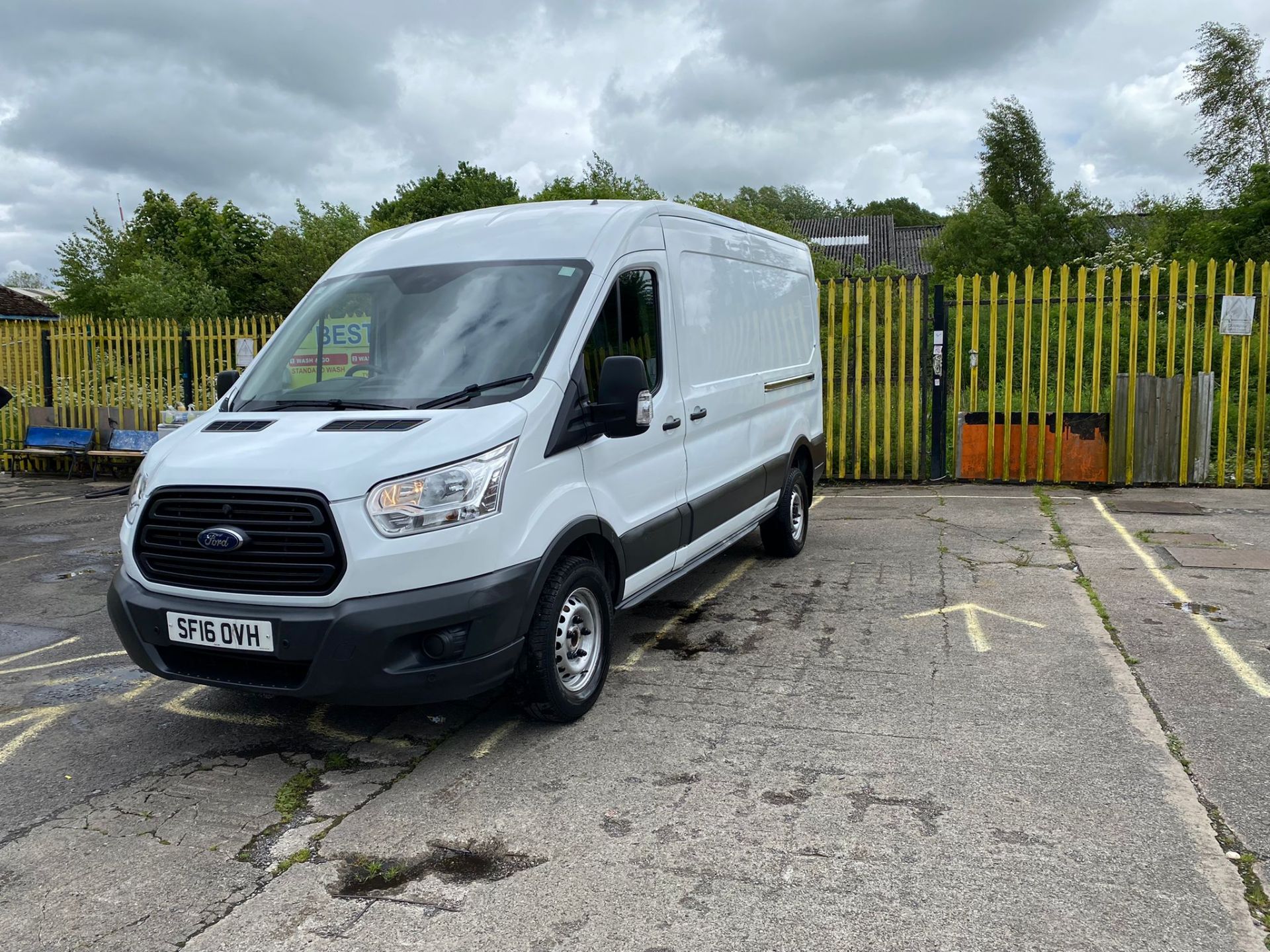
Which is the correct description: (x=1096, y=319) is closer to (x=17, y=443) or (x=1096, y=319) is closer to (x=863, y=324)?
(x=863, y=324)

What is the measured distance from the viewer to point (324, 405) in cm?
426

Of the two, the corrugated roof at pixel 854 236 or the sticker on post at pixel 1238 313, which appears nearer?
the sticker on post at pixel 1238 313

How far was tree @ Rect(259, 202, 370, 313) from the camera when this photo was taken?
34000 mm

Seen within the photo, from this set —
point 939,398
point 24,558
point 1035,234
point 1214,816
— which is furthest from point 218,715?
point 1035,234

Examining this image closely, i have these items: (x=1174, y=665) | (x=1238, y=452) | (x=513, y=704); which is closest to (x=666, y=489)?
(x=513, y=704)

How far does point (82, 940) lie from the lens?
2783 millimetres

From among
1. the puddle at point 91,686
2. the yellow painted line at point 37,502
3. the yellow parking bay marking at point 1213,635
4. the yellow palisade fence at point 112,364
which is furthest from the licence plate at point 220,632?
the yellow palisade fence at point 112,364

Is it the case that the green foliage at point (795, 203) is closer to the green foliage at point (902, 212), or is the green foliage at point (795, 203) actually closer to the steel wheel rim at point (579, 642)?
the green foliage at point (902, 212)

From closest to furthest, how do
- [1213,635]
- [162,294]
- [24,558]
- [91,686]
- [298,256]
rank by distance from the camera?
[91,686] < [1213,635] < [24,558] < [162,294] < [298,256]

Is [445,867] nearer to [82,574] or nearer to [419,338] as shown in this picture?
[419,338]

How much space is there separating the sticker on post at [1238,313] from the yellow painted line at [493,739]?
913cm

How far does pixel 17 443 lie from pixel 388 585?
14.2 metres

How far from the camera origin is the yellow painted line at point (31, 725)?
414 centimetres

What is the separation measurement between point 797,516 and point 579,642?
371cm
